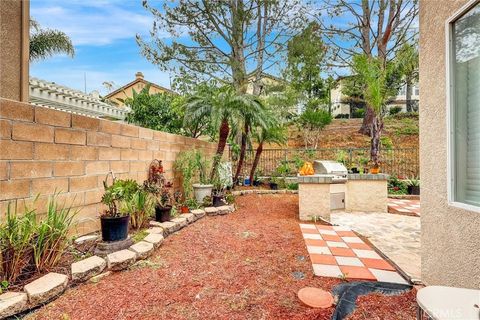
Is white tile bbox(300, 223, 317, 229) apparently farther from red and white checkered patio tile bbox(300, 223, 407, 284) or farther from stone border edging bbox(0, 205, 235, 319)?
stone border edging bbox(0, 205, 235, 319)

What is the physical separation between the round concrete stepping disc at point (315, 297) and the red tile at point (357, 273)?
0.54 meters

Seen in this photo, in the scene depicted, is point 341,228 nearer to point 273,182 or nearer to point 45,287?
point 45,287

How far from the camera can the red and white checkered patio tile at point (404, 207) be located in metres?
6.02

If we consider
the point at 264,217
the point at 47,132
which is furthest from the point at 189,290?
the point at 264,217

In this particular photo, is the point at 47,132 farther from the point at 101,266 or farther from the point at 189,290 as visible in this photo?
the point at 189,290

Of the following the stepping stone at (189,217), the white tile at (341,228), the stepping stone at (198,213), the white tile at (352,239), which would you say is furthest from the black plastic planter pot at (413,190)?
the stepping stone at (189,217)

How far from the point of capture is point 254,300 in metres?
2.28

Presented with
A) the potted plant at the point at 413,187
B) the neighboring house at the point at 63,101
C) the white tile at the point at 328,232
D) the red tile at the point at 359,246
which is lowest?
the red tile at the point at 359,246

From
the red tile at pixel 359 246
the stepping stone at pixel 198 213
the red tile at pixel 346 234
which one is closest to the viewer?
the red tile at pixel 359 246

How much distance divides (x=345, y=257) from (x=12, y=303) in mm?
3426

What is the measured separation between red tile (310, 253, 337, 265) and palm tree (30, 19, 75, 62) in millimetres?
14052

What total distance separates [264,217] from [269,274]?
2.84m

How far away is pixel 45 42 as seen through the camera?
11.3 m

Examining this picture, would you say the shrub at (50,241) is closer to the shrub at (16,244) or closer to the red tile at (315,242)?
the shrub at (16,244)
